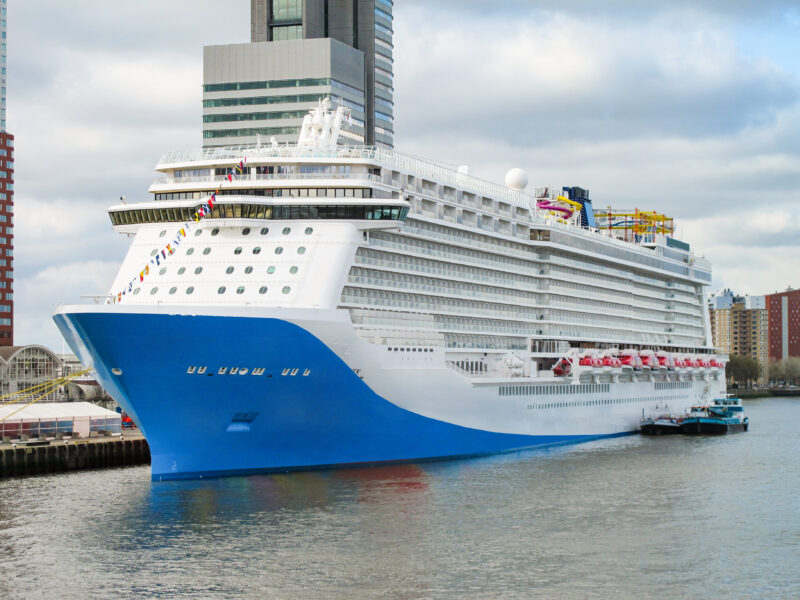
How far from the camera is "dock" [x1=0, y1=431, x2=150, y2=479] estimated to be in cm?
4144

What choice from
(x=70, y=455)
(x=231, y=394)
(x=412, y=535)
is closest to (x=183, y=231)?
(x=231, y=394)

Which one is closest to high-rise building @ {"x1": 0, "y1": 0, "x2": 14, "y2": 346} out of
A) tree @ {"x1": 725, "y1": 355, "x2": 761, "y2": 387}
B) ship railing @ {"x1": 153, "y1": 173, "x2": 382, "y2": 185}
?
ship railing @ {"x1": 153, "y1": 173, "x2": 382, "y2": 185}

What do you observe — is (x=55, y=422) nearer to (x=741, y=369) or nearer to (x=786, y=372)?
(x=741, y=369)

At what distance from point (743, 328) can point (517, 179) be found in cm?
15105

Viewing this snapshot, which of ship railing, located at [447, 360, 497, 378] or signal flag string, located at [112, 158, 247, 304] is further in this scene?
ship railing, located at [447, 360, 497, 378]

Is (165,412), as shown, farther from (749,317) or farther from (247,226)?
(749,317)

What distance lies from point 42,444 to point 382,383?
16519 mm

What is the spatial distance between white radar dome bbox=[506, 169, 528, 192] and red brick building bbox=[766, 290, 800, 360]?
5959 inches

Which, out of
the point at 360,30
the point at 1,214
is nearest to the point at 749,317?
the point at 360,30

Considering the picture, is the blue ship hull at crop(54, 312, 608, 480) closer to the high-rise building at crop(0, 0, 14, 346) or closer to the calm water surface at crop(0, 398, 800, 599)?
the calm water surface at crop(0, 398, 800, 599)

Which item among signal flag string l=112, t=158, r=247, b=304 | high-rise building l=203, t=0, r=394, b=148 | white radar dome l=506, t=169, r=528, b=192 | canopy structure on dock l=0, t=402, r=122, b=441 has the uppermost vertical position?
high-rise building l=203, t=0, r=394, b=148

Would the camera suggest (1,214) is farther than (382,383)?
Yes

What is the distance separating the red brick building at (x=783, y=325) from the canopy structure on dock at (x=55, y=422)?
164 m

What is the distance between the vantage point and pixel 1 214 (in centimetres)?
9531
